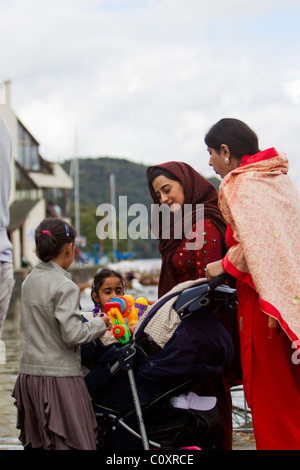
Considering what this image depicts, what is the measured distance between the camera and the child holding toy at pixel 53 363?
11.2 ft

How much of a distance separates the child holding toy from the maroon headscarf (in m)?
0.56

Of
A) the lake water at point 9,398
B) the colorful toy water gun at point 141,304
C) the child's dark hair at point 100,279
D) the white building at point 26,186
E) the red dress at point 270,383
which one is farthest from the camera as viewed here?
the white building at point 26,186

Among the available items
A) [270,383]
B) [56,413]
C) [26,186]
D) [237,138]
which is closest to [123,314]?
[56,413]

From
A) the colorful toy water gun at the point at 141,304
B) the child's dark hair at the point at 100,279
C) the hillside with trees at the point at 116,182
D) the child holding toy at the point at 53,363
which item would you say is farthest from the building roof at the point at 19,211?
the hillside with trees at the point at 116,182

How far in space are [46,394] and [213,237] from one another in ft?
3.89

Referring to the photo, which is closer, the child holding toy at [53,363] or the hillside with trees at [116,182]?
the child holding toy at [53,363]

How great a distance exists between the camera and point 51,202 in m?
52.9

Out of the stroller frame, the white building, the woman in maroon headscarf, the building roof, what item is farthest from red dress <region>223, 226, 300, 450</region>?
the building roof

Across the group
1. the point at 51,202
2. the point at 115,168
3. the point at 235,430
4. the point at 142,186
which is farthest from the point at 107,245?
the point at 235,430

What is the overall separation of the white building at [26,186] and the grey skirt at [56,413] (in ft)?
108

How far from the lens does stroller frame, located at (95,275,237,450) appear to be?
3303 millimetres

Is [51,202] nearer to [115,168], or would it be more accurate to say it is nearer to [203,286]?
[203,286]

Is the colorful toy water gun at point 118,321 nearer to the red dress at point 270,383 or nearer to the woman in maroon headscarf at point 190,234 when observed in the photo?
the woman in maroon headscarf at point 190,234

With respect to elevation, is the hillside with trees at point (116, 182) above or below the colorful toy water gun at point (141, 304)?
above
